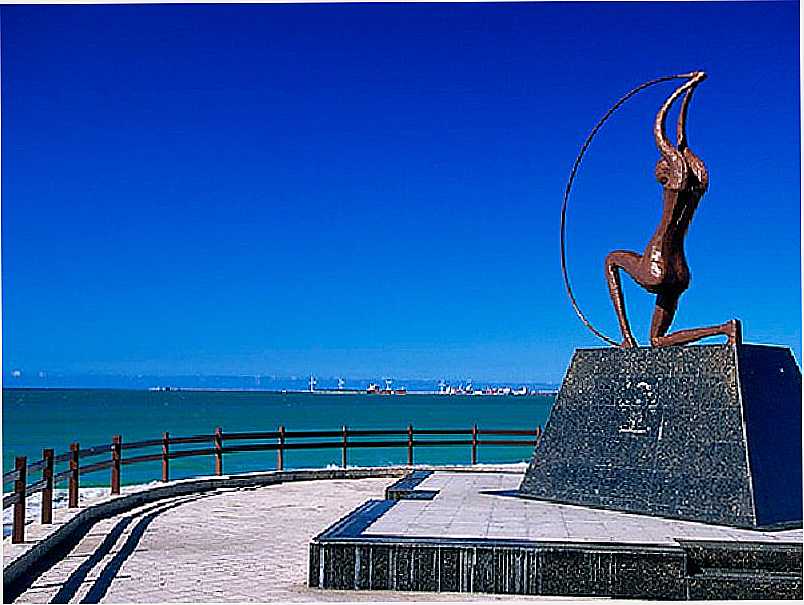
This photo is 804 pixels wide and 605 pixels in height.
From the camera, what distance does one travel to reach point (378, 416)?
311 feet

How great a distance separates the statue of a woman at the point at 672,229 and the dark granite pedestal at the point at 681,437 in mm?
360

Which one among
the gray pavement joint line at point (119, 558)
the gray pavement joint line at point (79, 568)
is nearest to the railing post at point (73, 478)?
the gray pavement joint line at point (79, 568)

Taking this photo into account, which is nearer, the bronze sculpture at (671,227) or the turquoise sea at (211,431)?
the bronze sculpture at (671,227)

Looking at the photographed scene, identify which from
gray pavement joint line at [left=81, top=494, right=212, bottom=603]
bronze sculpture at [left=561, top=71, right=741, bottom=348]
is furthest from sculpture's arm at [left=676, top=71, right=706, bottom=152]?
gray pavement joint line at [left=81, top=494, right=212, bottom=603]

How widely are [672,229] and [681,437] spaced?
1.88 m

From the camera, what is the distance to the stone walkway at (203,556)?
298 inches

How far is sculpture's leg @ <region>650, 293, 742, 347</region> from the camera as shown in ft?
31.6

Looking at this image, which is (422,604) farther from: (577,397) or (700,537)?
(577,397)

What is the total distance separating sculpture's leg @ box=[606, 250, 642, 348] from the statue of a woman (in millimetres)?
48

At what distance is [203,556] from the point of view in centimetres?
917

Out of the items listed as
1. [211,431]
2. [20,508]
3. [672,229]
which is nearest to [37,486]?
[20,508]

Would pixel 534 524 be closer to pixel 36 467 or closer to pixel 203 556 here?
pixel 203 556

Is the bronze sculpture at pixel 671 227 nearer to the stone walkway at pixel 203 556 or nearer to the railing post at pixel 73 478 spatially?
the stone walkway at pixel 203 556

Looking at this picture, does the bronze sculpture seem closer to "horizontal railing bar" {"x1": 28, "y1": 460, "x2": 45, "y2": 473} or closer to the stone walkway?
the stone walkway
